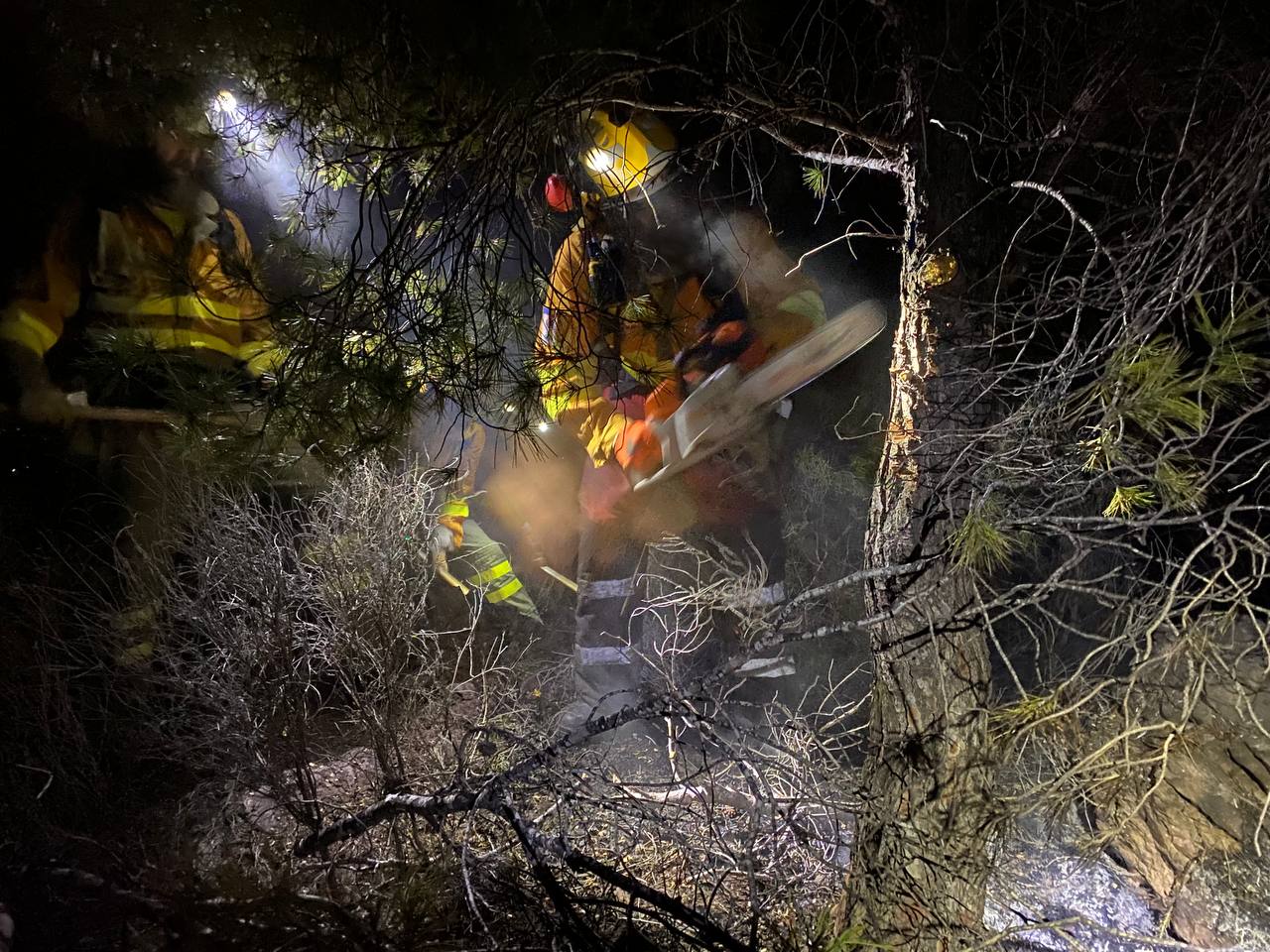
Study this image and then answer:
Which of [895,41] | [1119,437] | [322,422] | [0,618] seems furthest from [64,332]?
[1119,437]

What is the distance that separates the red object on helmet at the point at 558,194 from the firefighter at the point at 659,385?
0.16m

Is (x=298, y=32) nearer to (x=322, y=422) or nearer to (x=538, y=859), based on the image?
(x=322, y=422)

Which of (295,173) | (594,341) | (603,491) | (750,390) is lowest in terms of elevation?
(603,491)

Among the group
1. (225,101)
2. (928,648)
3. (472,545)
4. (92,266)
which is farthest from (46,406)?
(928,648)

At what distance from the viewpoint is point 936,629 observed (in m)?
2.61

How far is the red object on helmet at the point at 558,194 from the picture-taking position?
307 cm

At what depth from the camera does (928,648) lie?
2617 millimetres

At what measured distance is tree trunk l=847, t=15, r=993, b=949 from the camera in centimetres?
256

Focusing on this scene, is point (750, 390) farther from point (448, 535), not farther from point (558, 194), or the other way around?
point (448, 535)

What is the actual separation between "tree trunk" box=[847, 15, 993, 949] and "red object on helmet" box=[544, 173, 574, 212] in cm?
149

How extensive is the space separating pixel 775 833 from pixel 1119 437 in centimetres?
201

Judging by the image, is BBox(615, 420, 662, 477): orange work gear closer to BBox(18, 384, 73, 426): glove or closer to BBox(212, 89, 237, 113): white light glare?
BBox(212, 89, 237, 113): white light glare

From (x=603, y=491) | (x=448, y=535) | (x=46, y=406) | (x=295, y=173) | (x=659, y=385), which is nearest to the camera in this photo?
(x=295, y=173)

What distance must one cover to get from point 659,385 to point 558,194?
2.31 m
